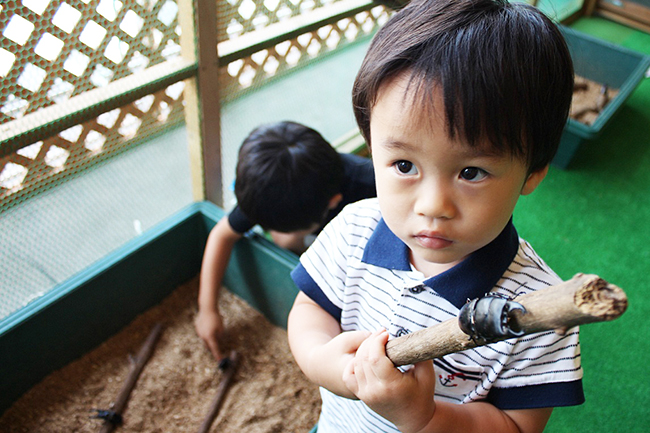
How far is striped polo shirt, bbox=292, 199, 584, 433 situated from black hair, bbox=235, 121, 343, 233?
1.02 feet

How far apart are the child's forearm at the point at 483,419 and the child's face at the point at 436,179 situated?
0.59 ft

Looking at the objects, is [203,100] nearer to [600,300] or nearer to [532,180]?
[532,180]

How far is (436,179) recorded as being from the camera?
1.43ft

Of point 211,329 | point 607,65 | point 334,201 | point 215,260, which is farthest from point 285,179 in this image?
point 607,65

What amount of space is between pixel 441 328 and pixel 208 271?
0.87 m

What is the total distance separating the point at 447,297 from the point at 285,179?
49 cm

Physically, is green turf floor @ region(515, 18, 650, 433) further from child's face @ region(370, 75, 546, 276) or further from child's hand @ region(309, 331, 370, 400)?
child's face @ region(370, 75, 546, 276)

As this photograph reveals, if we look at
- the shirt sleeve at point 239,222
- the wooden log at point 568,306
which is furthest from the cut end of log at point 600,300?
→ the shirt sleeve at point 239,222

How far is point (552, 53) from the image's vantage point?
44 cm

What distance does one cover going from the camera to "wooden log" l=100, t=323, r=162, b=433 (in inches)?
41.8

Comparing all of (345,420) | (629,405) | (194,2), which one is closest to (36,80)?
(194,2)

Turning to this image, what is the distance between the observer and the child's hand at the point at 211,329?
118cm

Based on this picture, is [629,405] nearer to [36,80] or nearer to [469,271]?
[469,271]

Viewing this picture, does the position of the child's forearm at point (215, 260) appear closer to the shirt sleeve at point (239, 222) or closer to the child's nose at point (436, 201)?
the shirt sleeve at point (239, 222)
